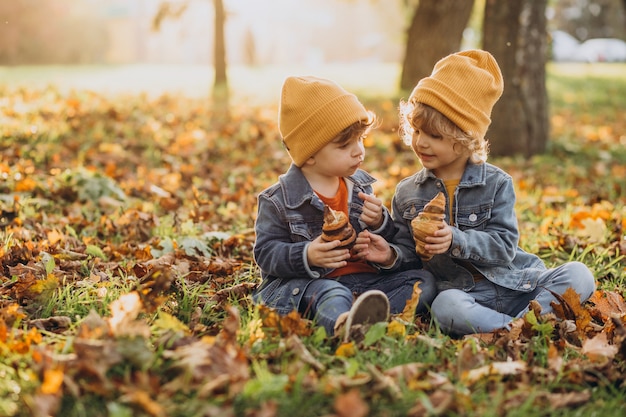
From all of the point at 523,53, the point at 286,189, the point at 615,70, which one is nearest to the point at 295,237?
the point at 286,189

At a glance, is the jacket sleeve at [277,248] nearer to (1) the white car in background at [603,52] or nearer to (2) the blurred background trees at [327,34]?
(2) the blurred background trees at [327,34]

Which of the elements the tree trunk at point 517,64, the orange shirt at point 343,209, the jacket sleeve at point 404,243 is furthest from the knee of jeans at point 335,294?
the tree trunk at point 517,64

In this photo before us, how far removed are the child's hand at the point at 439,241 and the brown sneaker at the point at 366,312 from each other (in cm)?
41

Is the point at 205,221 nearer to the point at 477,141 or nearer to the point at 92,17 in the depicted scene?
the point at 477,141

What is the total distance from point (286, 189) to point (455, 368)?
1160mm

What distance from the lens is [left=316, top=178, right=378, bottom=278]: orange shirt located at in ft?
10.7

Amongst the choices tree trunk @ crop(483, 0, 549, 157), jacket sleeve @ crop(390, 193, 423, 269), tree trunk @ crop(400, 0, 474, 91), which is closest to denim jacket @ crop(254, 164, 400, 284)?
jacket sleeve @ crop(390, 193, 423, 269)

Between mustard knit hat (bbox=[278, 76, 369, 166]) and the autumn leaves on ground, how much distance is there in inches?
31.2

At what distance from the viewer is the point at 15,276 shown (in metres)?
3.22

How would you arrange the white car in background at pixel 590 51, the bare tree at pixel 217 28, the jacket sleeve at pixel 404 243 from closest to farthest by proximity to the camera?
the jacket sleeve at pixel 404 243 < the bare tree at pixel 217 28 < the white car in background at pixel 590 51

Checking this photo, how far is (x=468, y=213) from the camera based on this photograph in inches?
128

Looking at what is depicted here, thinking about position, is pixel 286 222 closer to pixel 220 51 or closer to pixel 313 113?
pixel 313 113

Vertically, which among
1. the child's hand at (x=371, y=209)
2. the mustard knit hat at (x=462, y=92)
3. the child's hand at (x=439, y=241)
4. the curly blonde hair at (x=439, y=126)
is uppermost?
the mustard knit hat at (x=462, y=92)

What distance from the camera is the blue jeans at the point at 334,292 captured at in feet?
9.59
